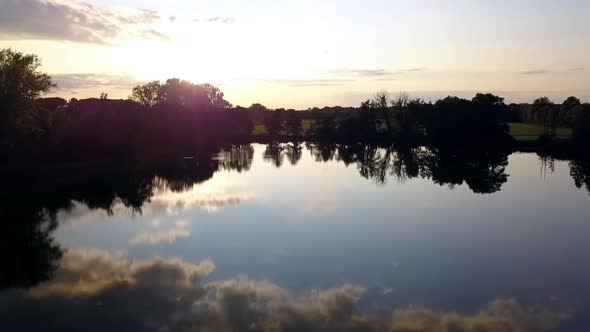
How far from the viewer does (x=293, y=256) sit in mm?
20609

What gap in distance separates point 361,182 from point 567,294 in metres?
28.5

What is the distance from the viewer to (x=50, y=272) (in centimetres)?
1853

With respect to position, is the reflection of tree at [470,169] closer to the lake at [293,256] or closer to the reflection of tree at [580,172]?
the lake at [293,256]

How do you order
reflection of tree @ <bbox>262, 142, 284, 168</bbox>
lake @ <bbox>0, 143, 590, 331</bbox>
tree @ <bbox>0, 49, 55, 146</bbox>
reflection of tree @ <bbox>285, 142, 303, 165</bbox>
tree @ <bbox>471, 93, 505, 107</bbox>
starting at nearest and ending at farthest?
lake @ <bbox>0, 143, 590, 331</bbox>, tree @ <bbox>0, 49, 55, 146</bbox>, reflection of tree @ <bbox>262, 142, 284, 168</bbox>, reflection of tree @ <bbox>285, 142, 303, 165</bbox>, tree @ <bbox>471, 93, 505, 107</bbox>

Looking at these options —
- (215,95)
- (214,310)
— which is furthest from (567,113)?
(214,310)

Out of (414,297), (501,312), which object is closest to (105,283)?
(414,297)

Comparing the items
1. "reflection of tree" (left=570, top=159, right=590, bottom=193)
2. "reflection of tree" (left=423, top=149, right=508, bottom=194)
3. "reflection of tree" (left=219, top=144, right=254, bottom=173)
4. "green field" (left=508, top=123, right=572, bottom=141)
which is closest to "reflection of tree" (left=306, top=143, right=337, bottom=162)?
"reflection of tree" (left=219, top=144, right=254, bottom=173)

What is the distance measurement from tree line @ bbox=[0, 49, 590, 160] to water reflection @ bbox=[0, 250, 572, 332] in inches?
1229

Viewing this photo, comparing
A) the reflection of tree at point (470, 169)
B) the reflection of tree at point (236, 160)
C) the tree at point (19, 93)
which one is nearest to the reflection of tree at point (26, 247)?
the tree at point (19, 93)

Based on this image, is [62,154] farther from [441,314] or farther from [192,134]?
[441,314]

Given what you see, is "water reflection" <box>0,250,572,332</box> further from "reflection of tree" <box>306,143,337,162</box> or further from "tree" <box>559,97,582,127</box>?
"tree" <box>559,97,582,127</box>

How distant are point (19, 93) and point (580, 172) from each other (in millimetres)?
54854

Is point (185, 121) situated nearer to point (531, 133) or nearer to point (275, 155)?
point (275, 155)

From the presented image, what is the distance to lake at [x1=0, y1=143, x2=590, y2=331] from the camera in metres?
14.4
